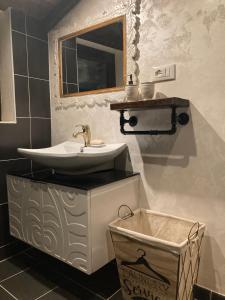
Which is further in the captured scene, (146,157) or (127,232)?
(146,157)

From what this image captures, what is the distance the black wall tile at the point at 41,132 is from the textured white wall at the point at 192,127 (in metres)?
0.82

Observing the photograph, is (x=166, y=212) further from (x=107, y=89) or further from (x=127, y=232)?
(x=107, y=89)

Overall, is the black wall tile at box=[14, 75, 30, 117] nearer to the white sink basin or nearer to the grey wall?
the grey wall

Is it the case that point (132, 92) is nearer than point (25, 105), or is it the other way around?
point (132, 92)

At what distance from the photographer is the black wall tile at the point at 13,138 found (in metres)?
1.68

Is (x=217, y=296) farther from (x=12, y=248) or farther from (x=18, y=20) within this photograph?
(x=18, y=20)

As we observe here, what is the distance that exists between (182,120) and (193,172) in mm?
296

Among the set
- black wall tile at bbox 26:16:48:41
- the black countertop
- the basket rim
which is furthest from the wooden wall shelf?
black wall tile at bbox 26:16:48:41

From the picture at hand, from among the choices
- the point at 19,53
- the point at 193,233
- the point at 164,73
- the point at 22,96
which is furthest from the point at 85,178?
the point at 19,53

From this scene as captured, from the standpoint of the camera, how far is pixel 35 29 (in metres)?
1.84

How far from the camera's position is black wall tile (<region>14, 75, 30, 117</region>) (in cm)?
175

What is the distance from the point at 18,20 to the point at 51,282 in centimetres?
183

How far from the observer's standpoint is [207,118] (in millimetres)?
1232

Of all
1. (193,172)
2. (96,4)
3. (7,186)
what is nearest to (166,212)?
(193,172)
